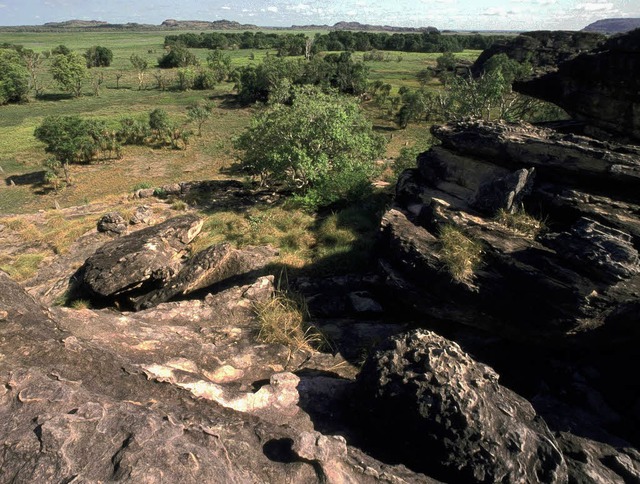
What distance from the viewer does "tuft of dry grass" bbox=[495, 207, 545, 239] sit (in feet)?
34.1

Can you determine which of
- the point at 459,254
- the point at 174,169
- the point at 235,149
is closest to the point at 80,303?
the point at 459,254

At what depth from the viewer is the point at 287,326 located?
10.0 meters

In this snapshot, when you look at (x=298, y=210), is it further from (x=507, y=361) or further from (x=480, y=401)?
(x=480, y=401)

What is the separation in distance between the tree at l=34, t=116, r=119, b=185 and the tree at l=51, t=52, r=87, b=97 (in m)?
46.1

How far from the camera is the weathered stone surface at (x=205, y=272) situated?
14.1 m

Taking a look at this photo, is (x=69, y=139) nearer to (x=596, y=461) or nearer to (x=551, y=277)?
(x=551, y=277)

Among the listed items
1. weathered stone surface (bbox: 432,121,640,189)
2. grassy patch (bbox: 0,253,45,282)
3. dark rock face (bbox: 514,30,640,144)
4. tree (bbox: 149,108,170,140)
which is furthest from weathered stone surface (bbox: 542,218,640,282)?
tree (bbox: 149,108,170,140)

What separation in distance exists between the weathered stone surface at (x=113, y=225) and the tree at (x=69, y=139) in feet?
89.9

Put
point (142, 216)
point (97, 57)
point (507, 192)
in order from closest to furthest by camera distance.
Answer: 1. point (507, 192)
2. point (142, 216)
3. point (97, 57)

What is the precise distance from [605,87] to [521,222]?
377 inches

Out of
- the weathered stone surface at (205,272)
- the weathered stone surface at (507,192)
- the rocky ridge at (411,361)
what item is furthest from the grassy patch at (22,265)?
the weathered stone surface at (507,192)

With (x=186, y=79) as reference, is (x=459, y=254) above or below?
above

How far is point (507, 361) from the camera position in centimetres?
934

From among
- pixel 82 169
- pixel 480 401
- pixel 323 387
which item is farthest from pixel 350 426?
pixel 82 169
